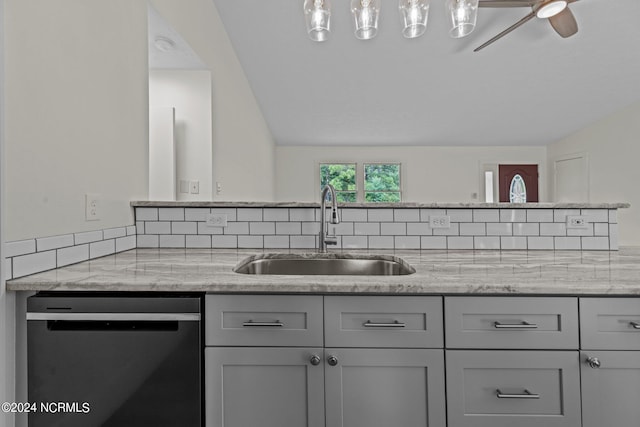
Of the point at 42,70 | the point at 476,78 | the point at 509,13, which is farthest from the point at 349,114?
the point at 42,70

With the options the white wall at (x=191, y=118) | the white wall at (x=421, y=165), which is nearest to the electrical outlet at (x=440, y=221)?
the white wall at (x=191, y=118)

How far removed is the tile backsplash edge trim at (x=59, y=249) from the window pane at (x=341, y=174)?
509 centimetres

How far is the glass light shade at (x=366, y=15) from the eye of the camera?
5.01 ft

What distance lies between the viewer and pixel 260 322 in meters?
0.99

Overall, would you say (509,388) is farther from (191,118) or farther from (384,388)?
(191,118)

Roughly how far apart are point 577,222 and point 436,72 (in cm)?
285

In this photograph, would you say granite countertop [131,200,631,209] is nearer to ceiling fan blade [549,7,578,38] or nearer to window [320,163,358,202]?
ceiling fan blade [549,7,578,38]

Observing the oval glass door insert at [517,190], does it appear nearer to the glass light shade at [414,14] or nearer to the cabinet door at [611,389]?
the glass light shade at [414,14]

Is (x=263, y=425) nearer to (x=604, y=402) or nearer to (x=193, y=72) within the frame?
(x=604, y=402)

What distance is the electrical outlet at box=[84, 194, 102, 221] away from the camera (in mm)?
1326

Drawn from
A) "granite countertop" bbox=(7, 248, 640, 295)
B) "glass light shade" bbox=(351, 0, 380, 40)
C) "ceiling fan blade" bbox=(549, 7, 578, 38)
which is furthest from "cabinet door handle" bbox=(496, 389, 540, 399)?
"ceiling fan blade" bbox=(549, 7, 578, 38)

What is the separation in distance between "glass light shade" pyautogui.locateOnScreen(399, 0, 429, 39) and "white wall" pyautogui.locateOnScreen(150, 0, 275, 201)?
1.26 metres

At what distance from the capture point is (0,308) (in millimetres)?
958

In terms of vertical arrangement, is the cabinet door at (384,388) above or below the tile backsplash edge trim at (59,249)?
below
